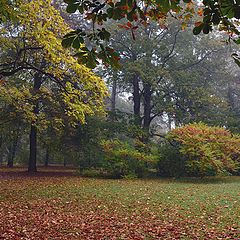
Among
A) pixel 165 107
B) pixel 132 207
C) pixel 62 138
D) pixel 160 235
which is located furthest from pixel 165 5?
pixel 165 107

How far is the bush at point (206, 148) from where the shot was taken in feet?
48.8

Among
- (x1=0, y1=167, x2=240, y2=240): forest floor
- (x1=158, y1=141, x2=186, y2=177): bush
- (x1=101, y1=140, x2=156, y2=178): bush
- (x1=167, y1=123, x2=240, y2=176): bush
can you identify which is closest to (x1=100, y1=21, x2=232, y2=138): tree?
(x1=158, y1=141, x2=186, y2=177): bush

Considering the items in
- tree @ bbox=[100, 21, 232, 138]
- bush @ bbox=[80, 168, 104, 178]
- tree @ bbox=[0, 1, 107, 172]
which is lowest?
Result: bush @ bbox=[80, 168, 104, 178]

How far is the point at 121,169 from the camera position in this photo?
1638 centimetres

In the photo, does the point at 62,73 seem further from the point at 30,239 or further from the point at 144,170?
the point at 144,170

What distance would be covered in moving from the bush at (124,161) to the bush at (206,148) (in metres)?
2.22

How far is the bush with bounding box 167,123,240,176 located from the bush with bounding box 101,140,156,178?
2219mm

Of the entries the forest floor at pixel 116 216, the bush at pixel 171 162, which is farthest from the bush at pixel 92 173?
the forest floor at pixel 116 216

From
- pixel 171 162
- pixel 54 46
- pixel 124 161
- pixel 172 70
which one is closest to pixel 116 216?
pixel 54 46

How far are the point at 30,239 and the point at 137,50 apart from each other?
1839cm

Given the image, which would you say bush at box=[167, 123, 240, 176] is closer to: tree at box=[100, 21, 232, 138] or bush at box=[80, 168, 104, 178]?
bush at box=[80, 168, 104, 178]

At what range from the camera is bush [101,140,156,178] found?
16.3 meters

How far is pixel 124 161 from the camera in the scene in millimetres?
16375

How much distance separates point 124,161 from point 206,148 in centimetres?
434
